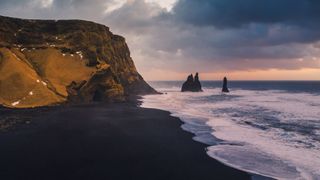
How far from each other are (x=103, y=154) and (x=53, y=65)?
4936 cm

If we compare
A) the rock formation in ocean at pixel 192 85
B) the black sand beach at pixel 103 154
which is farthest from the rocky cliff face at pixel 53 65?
the rock formation in ocean at pixel 192 85

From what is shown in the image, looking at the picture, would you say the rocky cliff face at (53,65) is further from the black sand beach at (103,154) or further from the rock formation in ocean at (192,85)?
the rock formation in ocean at (192,85)

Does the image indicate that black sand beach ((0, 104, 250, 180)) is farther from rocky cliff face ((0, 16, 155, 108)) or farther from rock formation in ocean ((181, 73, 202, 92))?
rock formation in ocean ((181, 73, 202, 92))

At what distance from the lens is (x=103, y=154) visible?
20.0 metres

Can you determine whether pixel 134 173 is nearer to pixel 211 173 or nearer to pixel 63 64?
pixel 211 173

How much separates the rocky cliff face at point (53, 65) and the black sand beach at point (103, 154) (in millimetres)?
23657

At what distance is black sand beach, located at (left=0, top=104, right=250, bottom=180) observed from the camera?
1614 centimetres

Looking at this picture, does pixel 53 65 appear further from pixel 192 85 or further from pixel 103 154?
pixel 192 85

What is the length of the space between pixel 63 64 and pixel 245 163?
179 ft

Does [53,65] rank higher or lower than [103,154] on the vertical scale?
higher

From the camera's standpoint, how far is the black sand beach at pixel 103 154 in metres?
16.1

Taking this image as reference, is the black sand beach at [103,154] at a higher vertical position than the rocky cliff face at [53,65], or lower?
lower

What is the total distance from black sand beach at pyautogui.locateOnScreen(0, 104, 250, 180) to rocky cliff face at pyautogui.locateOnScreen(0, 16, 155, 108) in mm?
23657

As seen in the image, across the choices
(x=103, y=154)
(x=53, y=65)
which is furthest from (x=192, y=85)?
(x=103, y=154)
